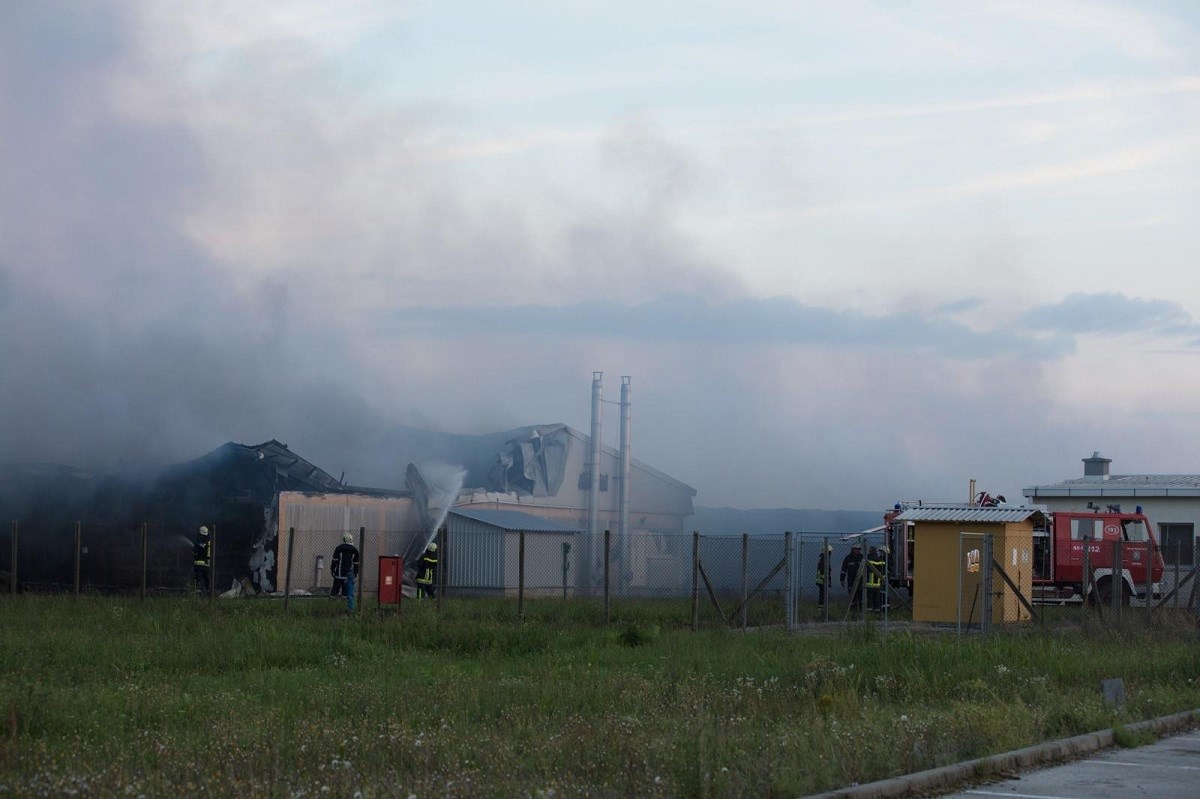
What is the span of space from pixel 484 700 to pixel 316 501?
2284 cm

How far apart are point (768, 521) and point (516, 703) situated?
53.4 meters

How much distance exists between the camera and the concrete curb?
8656 mm

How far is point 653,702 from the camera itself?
12.8 m

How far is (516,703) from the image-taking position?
1295 centimetres

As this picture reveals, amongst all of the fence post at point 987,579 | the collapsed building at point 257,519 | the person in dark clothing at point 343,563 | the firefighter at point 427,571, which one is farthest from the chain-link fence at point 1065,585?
the person in dark clothing at point 343,563

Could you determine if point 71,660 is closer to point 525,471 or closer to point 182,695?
point 182,695

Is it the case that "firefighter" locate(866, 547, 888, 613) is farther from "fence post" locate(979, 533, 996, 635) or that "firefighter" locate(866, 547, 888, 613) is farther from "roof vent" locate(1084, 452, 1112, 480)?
"roof vent" locate(1084, 452, 1112, 480)

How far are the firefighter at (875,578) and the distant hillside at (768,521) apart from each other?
69.5 feet

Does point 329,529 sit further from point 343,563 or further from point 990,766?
point 990,766

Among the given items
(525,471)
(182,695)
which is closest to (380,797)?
(182,695)

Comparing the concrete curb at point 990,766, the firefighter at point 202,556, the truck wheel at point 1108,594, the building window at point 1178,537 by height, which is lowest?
the concrete curb at point 990,766

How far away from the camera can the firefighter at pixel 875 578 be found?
27.4 metres

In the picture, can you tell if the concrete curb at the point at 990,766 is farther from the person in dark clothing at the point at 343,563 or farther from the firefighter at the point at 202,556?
the firefighter at the point at 202,556

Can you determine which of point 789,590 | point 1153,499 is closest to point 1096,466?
point 1153,499
